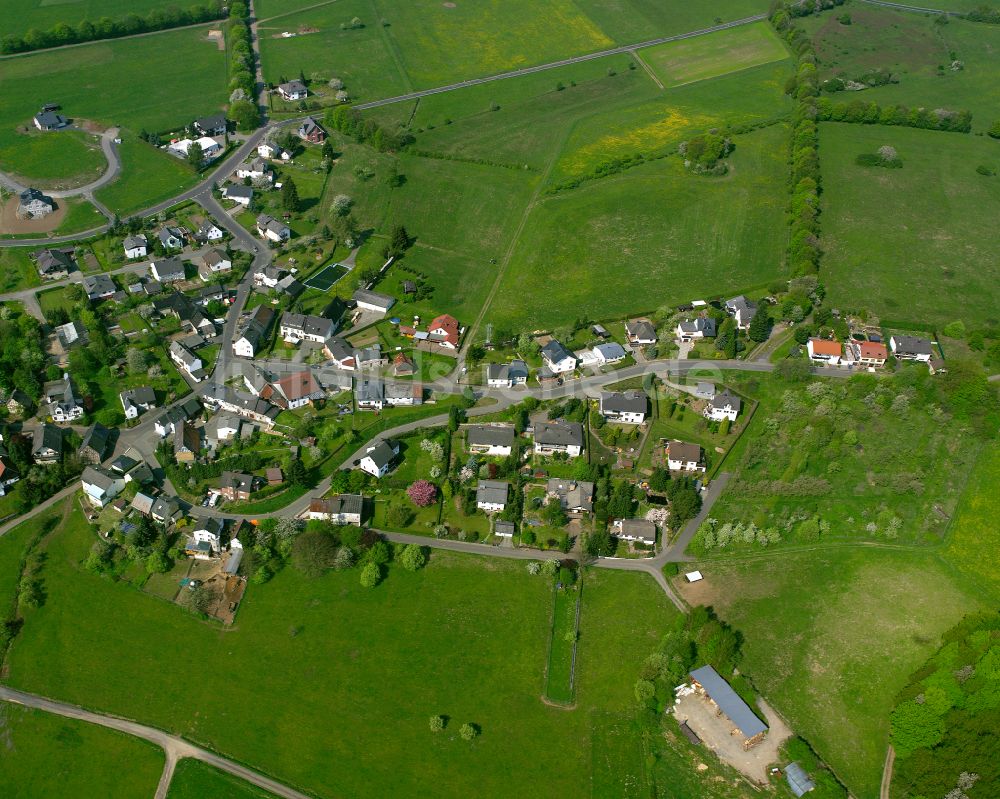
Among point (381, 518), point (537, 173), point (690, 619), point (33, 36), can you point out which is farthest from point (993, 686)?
point (33, 36)

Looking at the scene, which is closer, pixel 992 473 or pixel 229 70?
pixel 992 473

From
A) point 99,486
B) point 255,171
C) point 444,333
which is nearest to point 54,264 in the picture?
point 255,171

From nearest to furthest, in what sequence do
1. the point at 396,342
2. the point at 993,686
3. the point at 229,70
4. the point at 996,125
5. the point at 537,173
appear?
the point at 993,686 < the point at 396,342 < the point at 537,173 < the point at 996,125 < the point at 229,70

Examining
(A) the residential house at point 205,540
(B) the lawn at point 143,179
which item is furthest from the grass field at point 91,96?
(A) the residential house at point 205,540

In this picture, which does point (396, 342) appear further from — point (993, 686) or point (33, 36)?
point (33, 36)

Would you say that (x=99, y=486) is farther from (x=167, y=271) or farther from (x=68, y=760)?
(x=167, y=271)

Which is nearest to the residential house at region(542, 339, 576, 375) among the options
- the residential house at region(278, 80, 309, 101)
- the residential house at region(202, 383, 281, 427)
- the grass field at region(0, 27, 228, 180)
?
the residential house at region(202, 383, 281, 427)

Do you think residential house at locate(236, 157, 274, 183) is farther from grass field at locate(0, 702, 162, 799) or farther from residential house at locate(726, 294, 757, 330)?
grass field at locate(0, 702, 162, 799)
